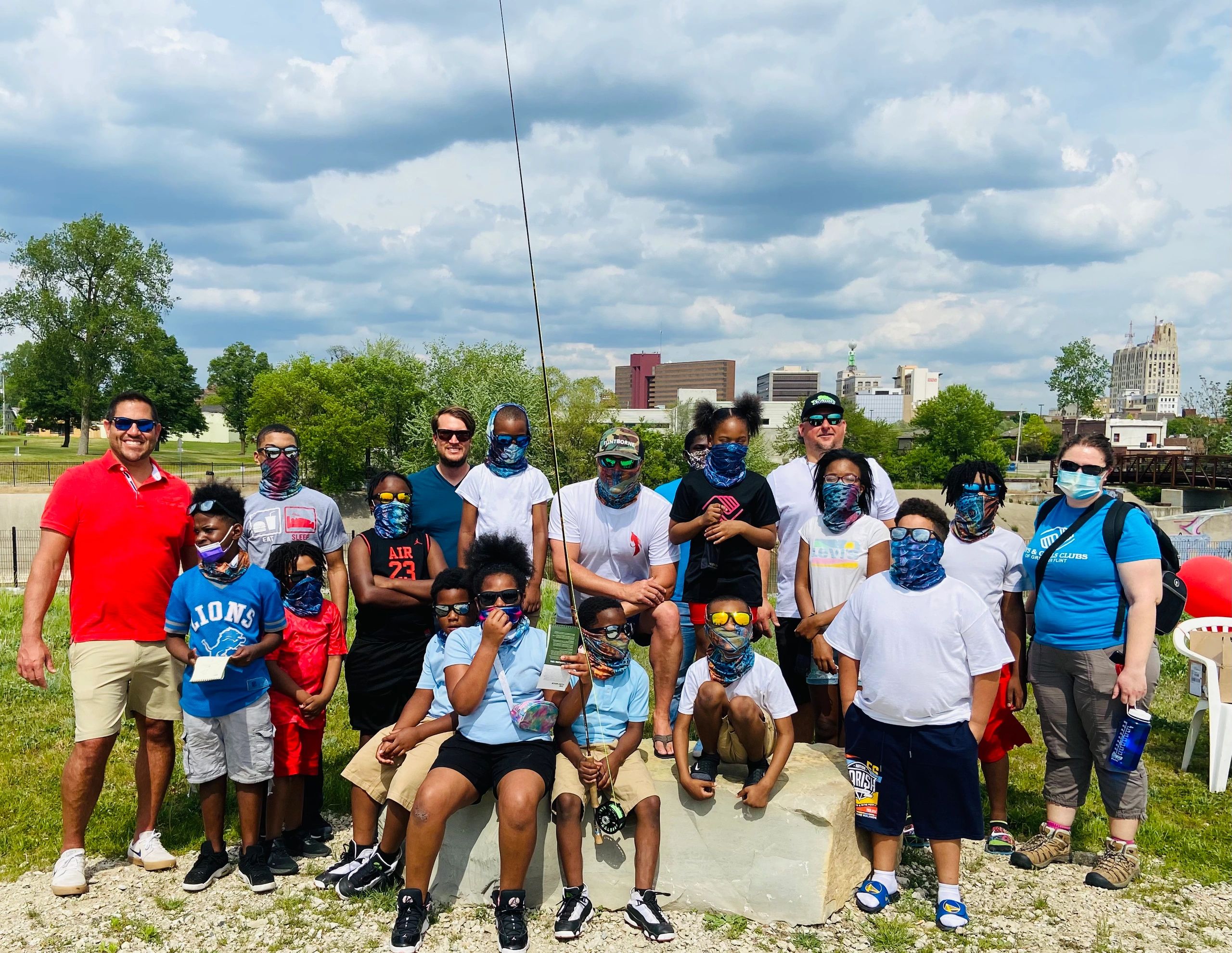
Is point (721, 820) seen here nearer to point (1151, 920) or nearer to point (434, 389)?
point (1151, 920)

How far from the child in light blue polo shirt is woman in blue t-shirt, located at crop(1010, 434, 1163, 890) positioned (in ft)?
7.62

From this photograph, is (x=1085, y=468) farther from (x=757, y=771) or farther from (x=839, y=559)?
(x=757, y=771)

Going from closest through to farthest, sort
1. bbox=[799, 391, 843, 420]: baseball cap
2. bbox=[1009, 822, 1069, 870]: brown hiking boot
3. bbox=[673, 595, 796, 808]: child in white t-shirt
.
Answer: bbox=[673, 595, 796, 808]: child in white t-shirt < bbox=[1009, 822, 1069, 870]: brown hiking boot < bbox=[799, 391, 843, 420]: baseball cap

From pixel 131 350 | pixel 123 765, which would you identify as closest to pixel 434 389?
pixel 131 350

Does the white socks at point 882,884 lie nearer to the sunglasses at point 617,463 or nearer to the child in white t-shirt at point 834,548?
the child in white t-shirt at point 834,548

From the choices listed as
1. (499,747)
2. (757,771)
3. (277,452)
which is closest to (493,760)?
(499,747)

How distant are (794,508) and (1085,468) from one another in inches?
66.2

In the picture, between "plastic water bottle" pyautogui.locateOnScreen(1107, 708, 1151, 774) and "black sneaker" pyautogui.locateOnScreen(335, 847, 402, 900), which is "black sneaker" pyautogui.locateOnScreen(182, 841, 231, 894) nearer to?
"black sneaker" pyautogui.locateOnScreen(335, 847, 402, 900)

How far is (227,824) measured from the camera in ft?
18.6

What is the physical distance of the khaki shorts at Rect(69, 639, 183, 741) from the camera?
476 cm

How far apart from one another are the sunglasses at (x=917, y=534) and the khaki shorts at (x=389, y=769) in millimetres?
2586

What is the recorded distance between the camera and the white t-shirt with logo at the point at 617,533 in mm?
5219

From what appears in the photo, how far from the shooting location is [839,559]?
523 cm

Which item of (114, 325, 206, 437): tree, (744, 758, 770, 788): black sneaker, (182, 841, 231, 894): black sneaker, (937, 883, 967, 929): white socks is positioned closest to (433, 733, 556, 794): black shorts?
(744, 758, 770, 788): black sneaker
